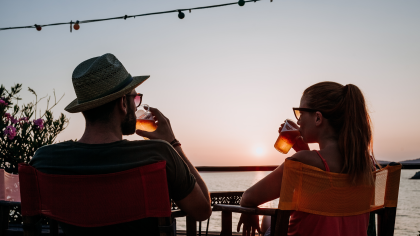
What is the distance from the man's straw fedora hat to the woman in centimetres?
73

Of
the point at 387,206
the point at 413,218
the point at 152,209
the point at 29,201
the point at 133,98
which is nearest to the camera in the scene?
the point at 152,209

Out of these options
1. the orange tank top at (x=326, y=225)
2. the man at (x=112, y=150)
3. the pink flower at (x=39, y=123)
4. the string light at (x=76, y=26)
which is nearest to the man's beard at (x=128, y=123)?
the man at (x=112, y=150)

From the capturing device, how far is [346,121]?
1.47m

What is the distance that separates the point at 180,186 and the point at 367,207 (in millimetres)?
885

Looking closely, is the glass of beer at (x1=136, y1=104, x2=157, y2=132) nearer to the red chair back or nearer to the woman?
the red chair back

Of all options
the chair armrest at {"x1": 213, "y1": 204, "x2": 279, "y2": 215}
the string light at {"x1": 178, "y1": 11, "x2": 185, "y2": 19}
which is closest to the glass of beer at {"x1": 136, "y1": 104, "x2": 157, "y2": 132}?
the chair armrest at {"x1": 213, "y1": 204, "x2": 279, "y2": 215}

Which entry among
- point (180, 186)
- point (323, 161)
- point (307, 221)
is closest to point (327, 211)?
point (307, 221)

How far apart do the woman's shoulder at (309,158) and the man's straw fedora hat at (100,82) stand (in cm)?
72

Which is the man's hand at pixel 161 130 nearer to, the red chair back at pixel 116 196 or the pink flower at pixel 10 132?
the red chair back at pixel 116 196

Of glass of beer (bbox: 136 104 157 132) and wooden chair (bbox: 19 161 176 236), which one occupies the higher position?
glass of beer (bbox: 136 104 157 132)

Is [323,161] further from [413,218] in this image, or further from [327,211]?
[413,218]

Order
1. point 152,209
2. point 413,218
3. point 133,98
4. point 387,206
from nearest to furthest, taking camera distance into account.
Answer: point 152,209 < point 133,98 < point 387,206 < point 413,218

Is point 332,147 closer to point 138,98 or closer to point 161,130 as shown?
point 161,130

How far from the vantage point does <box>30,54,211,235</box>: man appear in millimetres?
1135
